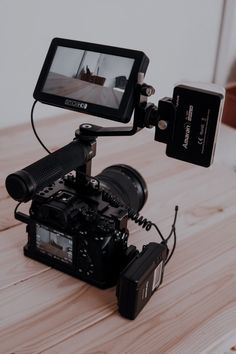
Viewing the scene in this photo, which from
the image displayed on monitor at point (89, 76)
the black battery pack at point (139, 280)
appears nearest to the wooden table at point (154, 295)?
the black battery pack at point (139, 280)

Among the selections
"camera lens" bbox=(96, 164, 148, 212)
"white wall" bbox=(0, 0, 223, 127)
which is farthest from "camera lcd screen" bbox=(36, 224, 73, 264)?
"white wall" bbox=(0, 0, 223, 127)

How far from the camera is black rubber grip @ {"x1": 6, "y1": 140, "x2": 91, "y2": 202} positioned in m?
0.68

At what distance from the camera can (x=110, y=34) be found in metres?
1.51

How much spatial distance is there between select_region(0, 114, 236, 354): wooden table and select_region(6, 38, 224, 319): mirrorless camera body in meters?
0.03

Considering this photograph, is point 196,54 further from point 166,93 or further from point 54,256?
point 54,256

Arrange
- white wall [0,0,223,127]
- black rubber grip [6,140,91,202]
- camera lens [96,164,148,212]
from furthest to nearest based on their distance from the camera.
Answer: white wall [0,0,223,127], camera lens [96,164,148,212], black rubber grip [6,140,91,202]

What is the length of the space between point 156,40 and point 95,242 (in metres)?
1.08

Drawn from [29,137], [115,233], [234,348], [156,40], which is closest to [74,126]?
[29,137]

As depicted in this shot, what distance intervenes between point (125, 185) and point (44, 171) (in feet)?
0.64

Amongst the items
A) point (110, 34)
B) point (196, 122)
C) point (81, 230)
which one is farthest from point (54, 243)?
point (110, 34)

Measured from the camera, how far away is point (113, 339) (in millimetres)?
700

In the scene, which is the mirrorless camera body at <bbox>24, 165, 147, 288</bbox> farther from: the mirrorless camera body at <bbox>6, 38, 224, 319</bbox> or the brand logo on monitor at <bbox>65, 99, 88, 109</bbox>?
the brand logo on monitor at <bbox>65, 99, 88, 109</bbox>

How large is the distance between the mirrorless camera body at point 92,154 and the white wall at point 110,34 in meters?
0.54

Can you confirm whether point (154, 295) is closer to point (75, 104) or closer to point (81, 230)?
point (81, 230)
